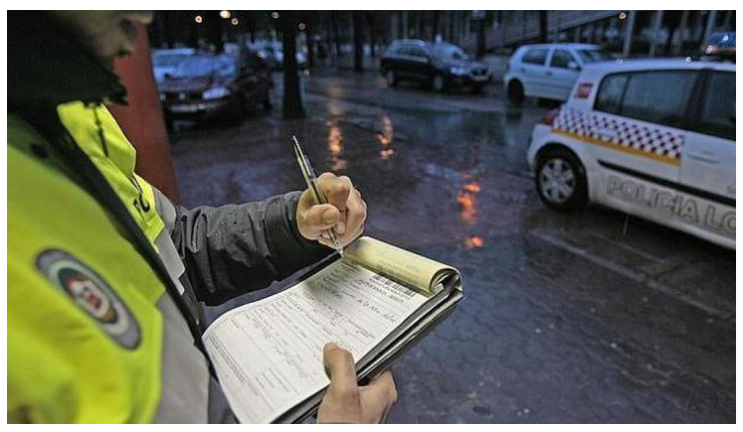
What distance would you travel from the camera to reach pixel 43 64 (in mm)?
608

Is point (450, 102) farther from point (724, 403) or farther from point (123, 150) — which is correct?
point (123, 150)

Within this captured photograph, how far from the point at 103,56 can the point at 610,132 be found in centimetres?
411

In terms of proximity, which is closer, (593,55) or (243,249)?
(243,249)

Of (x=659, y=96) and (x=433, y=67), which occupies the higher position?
(x=659, y=96)

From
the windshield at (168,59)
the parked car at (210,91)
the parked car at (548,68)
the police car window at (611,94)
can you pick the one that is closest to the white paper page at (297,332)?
the police car window at (611,94)

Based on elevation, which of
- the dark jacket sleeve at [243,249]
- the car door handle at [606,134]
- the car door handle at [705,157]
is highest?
the dark jacket sleeve at [243,249]

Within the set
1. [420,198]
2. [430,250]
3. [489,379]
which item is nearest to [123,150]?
[489,379]

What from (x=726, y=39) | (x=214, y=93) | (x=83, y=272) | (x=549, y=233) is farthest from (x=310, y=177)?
(x=214, y=93)

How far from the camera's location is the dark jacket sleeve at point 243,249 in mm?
1172

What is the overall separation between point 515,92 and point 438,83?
102 inches

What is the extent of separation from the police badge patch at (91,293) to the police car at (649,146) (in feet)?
11.1

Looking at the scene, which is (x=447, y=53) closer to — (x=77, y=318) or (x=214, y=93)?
(x=214, y=93)

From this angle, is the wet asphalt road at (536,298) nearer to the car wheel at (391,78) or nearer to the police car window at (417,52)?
the police car window at (417,52)

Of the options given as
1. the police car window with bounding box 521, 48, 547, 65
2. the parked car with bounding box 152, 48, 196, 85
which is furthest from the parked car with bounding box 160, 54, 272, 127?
the police car window with bounding box 521, 48, 547, 65
